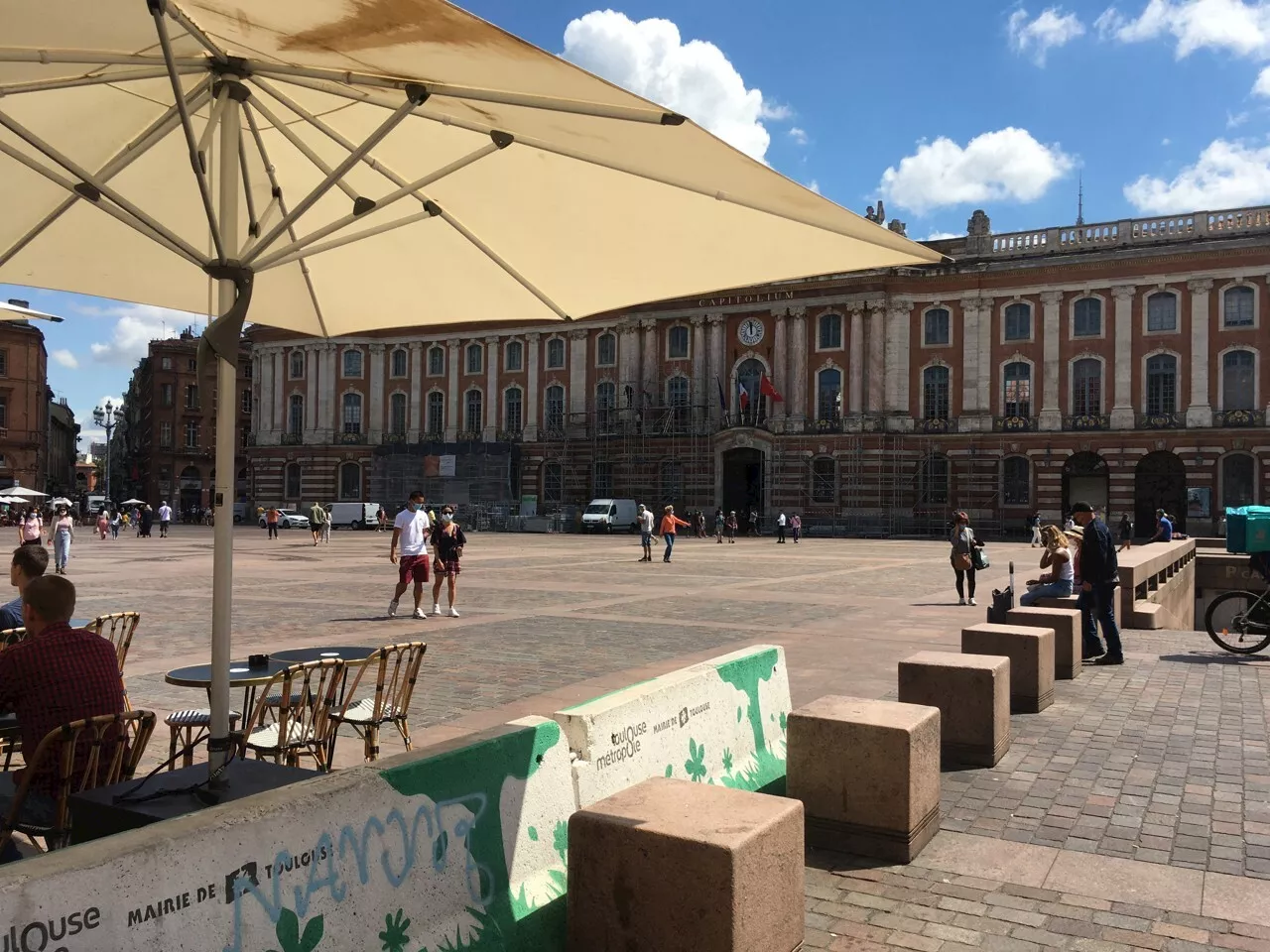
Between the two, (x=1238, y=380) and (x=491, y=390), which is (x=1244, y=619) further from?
(x=491, y=390)

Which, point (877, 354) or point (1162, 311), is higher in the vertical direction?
point (1162, 311)

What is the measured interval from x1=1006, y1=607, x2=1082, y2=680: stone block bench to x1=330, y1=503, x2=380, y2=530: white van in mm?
52864

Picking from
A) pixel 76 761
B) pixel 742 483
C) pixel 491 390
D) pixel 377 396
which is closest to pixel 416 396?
pixel 377 396

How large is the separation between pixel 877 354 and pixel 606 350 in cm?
1588

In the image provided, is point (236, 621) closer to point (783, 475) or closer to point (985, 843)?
point (985, 843)

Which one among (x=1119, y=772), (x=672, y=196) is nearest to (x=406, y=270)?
(x=672, y=196)

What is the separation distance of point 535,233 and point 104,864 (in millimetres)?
3862

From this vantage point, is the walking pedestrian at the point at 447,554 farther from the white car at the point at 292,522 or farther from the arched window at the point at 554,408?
the white car at the point at 292,522

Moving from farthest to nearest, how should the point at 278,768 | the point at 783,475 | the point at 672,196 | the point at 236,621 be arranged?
the point at 783,475
the point at 236,621
the point at 672,196
the point at 278,768

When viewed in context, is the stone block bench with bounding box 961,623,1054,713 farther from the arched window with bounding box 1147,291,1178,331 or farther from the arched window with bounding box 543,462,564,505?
the arched window with bounding box 543,462,564,505

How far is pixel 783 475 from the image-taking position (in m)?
51.7

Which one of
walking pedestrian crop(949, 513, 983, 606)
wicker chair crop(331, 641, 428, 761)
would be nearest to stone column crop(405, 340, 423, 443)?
walking pedestrian crop(949, 513, 983, 606)

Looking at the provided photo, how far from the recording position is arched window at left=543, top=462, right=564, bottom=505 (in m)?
59.8

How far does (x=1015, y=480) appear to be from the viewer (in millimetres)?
47844
